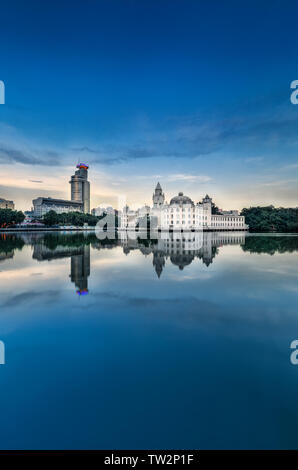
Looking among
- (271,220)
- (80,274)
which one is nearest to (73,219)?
(271,220)

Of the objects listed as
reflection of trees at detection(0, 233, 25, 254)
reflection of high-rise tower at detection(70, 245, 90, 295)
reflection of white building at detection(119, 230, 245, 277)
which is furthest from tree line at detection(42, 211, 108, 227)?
reflection of high-rise tower at detection(70, 245, 90, 295)

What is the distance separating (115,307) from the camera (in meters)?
8.20

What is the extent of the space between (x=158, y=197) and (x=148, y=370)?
124828mm

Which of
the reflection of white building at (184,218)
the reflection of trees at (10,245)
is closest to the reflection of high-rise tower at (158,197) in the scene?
the reflection of white building at (184,218)

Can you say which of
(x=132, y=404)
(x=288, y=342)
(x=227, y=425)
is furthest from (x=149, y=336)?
(x=288, y=342)

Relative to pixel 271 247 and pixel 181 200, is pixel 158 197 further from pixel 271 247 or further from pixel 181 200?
pixel 271 247

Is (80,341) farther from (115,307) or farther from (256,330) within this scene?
(256,330)

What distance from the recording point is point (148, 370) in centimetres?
466

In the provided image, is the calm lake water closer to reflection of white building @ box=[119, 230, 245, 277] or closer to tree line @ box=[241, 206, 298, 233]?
reflection of white building @ box=[119, 230, 245, 277]

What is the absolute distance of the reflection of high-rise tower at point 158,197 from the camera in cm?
12712

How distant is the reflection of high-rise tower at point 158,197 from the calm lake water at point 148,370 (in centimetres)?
11872

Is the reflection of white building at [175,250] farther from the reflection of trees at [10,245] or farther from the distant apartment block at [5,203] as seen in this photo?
the distant apartment block at [5,203]

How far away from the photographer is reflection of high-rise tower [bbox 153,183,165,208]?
12712 cm
